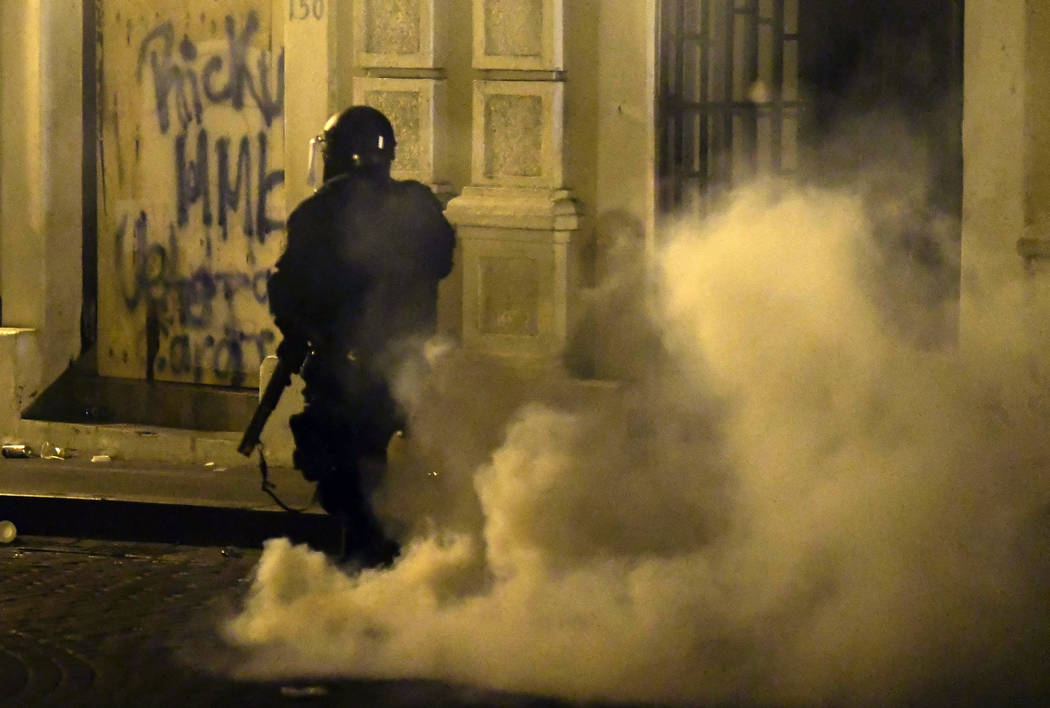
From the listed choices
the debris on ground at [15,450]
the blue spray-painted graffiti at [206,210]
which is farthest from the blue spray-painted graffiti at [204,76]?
the debris on ground at [15,450]

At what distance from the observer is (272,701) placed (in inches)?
239

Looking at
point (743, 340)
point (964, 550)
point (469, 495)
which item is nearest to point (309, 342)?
point (469, 495)

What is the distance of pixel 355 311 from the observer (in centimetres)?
738

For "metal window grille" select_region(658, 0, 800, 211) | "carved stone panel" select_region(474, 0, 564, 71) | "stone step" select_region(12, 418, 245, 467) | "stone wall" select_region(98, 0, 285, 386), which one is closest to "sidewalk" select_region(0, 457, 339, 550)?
"stone step" select_region(12, 418, 245, 467)

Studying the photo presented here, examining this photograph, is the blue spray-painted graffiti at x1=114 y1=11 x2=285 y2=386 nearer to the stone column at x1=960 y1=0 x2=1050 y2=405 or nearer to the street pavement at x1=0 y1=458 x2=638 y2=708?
the street pavement at x1=0 y1=458 x2=638 y2=708

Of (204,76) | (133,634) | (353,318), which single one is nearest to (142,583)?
(133,634)

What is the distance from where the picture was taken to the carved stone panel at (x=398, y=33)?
415 inches

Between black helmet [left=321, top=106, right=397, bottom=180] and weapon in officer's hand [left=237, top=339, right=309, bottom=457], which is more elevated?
black helmet [left=321, top=106, right=397, bottom=180]

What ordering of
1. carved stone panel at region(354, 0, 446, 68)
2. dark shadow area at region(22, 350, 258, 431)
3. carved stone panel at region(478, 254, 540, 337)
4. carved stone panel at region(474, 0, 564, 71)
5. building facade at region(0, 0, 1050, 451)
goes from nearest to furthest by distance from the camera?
building facade at region(0, 0, 1050, 451), carved stone panel at region(474, 0, 564, 71), carved stone panel at region(478, 254, 540, 337), carved stone panel at region(354, 0, 446, 68), dark shadow area at region(22, 350, 258, 431)

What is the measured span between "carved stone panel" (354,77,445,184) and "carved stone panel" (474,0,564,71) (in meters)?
0.34

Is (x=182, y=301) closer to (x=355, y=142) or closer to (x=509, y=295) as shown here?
(x=509, y=295)

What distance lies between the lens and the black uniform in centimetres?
725

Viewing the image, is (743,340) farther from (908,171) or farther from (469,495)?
(908,171)

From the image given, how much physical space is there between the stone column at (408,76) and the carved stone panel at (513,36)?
0.29m
